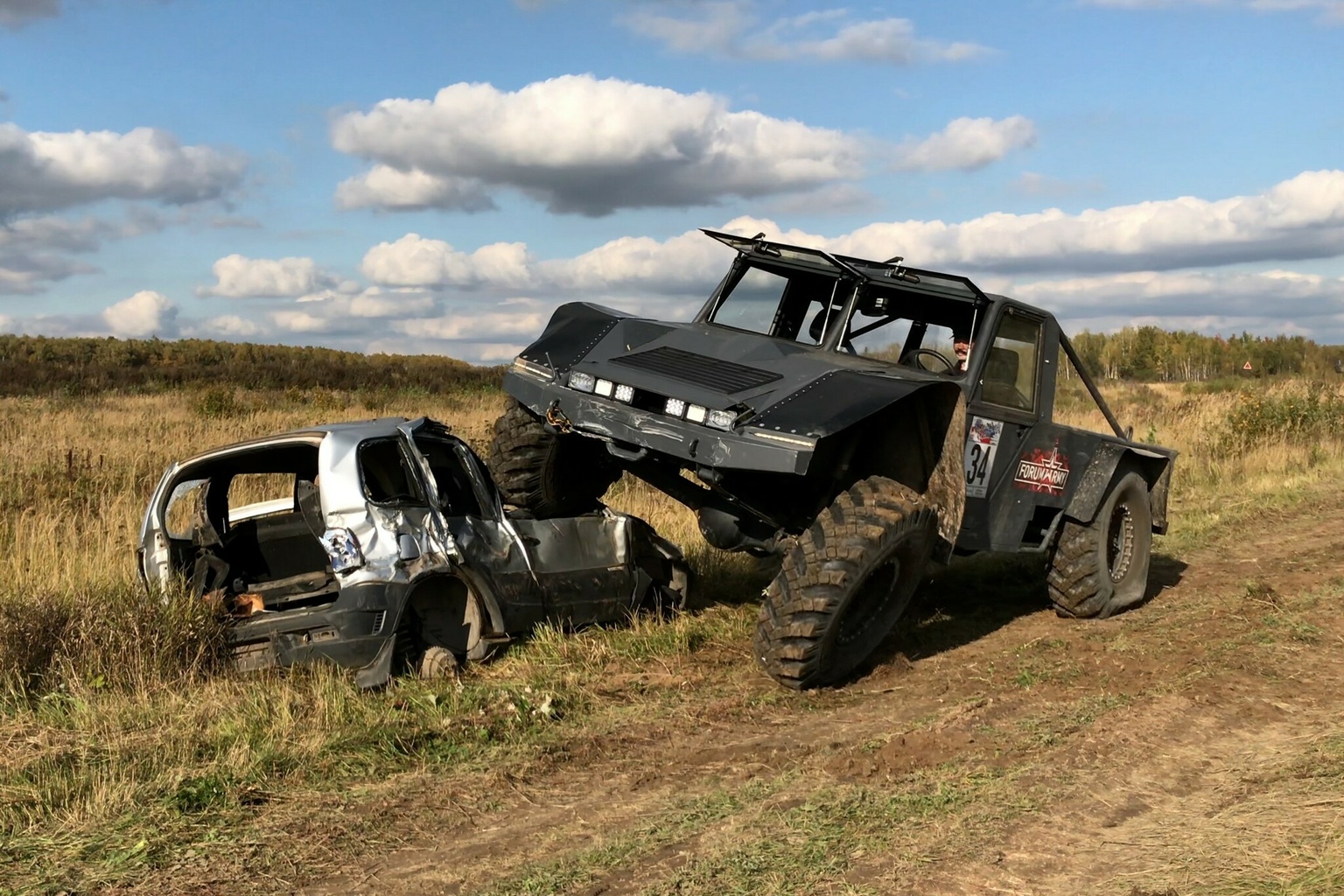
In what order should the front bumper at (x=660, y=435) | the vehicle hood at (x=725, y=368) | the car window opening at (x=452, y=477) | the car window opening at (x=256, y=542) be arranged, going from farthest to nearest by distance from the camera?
1. the car window opening at (x=452, y=477)
2. the car window opening at (x=256, y=542)
3. the vehicle hood at (x=725, y=368)
4. the front bumper at (x=660, y=435)

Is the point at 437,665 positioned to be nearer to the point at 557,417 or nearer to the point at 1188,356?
the point at 557,417

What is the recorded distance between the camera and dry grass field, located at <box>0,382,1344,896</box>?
4.29 metres

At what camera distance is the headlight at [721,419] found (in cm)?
660

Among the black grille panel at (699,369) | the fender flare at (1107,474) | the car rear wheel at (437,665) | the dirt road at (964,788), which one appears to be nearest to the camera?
the dirt road at (964,788)

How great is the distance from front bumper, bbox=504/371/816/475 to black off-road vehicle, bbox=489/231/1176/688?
0.04ft

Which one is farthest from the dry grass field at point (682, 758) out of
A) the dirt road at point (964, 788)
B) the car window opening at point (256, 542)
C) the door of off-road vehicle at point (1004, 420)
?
the door of off-road vehicle at point (1004, 420)

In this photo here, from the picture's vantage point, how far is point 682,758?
5699mm

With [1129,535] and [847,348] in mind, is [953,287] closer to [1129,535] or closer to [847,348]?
[847,348]

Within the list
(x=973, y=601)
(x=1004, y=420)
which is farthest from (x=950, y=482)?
(x=973, y=601)

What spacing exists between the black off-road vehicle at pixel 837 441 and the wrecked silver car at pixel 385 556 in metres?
0.64

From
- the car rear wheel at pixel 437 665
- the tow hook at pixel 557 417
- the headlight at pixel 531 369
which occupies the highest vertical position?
the headlight at pixel 531 369

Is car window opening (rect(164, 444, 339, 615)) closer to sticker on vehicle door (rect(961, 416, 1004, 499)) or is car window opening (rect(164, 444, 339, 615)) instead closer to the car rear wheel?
the car rear wheel

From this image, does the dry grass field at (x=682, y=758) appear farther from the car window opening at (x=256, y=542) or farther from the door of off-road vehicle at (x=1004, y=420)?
the door of off-road vehicle at (x=1004, y=420)

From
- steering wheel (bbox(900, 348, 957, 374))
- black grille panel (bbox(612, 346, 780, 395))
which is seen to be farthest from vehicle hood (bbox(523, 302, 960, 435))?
steering wheel (bbox(900, 348, 957, 374))
